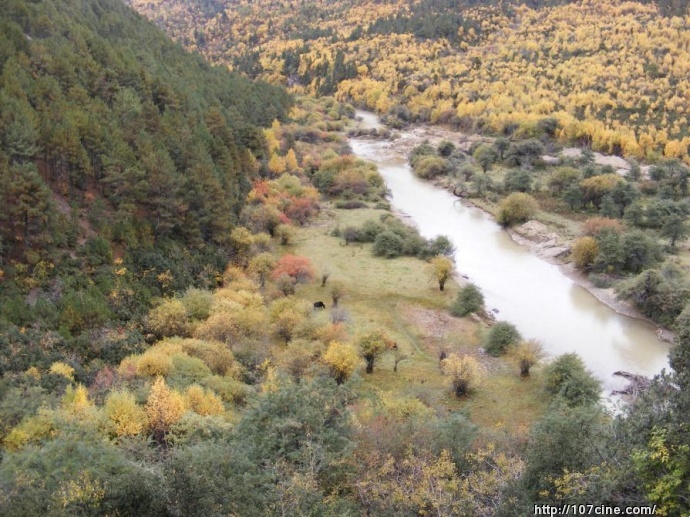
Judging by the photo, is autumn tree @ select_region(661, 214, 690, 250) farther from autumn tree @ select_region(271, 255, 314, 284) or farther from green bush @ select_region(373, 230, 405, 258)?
autumn tree @ select_region(271, 255, 314, 284)

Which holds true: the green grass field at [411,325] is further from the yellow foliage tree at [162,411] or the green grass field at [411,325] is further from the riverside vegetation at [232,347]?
the yellow foliage tree at [162,411]

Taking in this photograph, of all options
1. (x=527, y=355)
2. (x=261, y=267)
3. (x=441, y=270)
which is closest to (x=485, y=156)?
(x=441, y=270)

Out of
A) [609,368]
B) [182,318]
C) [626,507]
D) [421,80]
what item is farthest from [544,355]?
[421,80]

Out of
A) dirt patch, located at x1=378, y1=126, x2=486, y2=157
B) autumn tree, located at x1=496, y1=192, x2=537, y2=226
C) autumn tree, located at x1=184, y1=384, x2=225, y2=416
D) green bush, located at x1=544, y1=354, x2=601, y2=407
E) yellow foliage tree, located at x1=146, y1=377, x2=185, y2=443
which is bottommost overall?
dirt patch, located at x1=378, y1=126, x2=486, y2=157

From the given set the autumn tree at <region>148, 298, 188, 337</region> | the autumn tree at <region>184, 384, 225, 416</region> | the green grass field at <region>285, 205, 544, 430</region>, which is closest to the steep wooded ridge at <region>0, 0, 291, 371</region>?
the autumn tree at <region>148, 298, 188, 337</region>

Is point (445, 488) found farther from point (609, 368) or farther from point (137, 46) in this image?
point (137, 46)

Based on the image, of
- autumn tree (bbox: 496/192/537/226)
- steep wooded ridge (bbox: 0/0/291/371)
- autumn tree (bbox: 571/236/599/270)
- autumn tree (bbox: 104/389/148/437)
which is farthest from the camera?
autumn tree (bbox: 496/192/537/226)

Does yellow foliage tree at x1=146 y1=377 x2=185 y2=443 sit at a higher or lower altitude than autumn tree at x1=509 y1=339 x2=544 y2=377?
higher

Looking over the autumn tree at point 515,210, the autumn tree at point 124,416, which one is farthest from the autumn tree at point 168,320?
the autumn tree at point 515,210

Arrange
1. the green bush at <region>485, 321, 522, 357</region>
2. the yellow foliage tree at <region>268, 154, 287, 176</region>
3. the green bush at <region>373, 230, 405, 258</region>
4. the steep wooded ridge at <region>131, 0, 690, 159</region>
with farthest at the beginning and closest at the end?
the steep wooded ridge at <region>131, 0, 690, 159</region>
the yellow foliage tree at <region>268, 154, 287, 176</region>
the green bush at <region>373, 230, 405, 258</region>
the green bush at <region>485, 321, 522, 357</region>
